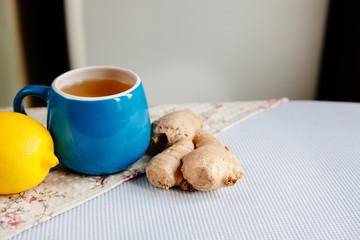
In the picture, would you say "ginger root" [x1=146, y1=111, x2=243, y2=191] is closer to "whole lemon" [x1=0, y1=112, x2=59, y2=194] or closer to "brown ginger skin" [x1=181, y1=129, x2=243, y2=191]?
"brown ginger skin" [x1=181, y1=129, x2=243, y2=191]

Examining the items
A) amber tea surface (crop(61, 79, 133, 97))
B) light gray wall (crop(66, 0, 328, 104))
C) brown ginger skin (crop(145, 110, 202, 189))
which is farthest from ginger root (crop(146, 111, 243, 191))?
light gray wall (crop(66, 0, 328, 104))

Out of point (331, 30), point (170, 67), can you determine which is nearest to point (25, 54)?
point (170, 67)

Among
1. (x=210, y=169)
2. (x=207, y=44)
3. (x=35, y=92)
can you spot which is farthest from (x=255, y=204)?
(x=207, y=44)

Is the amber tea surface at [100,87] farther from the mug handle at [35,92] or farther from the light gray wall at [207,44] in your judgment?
the light gray wall at [207,44]

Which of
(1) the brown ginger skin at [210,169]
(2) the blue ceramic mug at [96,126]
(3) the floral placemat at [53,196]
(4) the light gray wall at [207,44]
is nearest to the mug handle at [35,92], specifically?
(2) the blue ceramic mug at [96,126]

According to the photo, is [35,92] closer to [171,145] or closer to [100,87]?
[100,87]

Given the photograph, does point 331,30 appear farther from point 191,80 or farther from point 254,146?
point 254,146
